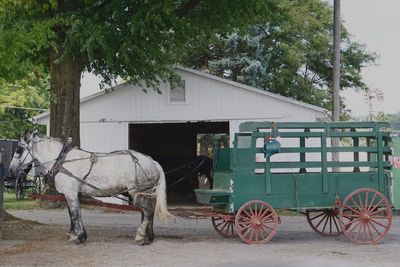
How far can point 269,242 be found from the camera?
11469mm

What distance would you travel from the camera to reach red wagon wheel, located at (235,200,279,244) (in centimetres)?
1105

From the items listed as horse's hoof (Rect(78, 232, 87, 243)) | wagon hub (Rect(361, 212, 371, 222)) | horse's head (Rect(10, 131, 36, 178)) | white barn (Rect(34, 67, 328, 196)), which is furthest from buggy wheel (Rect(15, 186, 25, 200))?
wagon hub (Rect(361, 212, 371, 222))

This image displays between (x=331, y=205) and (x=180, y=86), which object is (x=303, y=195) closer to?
(x=331, y=205)

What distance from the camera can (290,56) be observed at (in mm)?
30609

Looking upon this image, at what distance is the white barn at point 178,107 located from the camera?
2069 cm

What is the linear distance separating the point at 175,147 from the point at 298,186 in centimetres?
1858

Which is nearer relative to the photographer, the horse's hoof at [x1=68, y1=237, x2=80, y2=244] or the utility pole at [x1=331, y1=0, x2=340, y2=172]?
the horse's hoof at [x1=68, y1=237, x2=80, y2=244]

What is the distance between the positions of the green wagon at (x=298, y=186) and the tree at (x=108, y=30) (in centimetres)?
530

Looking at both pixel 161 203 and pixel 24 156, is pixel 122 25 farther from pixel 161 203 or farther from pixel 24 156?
pixel 161 203

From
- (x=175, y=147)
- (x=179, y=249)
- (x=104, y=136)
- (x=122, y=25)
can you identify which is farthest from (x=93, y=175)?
(x=175, y=147)

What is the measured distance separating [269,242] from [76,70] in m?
8.46

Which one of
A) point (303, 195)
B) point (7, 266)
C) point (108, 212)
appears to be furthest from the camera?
point (108, 212)

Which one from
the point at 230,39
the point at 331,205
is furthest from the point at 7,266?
the point at 230,39

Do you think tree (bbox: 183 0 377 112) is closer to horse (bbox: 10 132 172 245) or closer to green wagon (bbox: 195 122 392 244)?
green wagon (bbox: 195 122 392 244)
